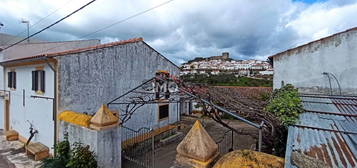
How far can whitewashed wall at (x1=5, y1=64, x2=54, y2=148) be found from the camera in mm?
7641

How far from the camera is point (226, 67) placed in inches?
1521

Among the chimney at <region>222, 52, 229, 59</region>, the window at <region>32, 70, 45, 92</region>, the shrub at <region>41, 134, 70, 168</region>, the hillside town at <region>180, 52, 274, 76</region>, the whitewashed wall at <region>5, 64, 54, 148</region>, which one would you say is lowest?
the shrub at <region>41, 134, 70, 168</region>

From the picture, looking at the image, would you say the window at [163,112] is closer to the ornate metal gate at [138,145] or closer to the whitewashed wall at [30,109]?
the ornate metal gate at [138,145]

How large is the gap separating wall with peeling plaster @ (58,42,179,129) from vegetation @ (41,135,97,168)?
162cm

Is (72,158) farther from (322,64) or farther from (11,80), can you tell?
(322,64)

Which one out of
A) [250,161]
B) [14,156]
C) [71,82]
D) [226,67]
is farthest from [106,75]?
[226,67]

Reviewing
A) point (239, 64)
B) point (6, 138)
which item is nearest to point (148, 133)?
point (6, 138)

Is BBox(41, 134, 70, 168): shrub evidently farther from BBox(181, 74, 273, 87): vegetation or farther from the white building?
BBox(181, 74, 273, 87): vegetation

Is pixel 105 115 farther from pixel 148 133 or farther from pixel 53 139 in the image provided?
pixel 148 133

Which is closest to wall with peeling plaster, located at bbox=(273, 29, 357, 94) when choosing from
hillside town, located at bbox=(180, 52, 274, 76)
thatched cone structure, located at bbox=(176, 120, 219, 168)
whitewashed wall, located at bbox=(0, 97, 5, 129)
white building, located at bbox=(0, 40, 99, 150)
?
thatched cone structure, located at bbox=(176, 120, 219, 168)

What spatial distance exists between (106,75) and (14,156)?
543cm

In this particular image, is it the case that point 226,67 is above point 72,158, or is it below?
above

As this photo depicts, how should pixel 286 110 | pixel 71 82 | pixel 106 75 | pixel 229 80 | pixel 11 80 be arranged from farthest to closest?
pixel 229 80
pixel 11 80
pixel 106 75
pixel 71 82
pixel 286 110

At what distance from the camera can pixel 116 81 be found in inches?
380
